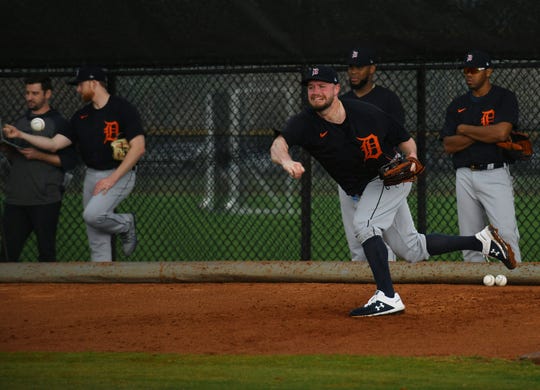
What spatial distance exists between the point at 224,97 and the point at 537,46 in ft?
20.9

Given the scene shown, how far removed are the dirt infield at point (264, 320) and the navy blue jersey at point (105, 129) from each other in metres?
1.16

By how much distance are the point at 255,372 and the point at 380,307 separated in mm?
1955

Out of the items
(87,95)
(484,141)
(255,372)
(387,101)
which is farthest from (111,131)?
(255,372)

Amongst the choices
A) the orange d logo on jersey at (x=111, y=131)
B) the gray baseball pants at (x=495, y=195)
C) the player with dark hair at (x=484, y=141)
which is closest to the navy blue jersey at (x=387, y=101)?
the player with dark hair at (x=484, y=141)

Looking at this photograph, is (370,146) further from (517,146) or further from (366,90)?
(517,146)

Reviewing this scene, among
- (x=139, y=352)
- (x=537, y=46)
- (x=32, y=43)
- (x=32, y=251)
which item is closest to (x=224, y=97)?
(x=32, y=251)

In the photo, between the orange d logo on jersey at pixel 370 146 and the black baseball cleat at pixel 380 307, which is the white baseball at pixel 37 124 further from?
the black baseball cleat at pixel 380 307

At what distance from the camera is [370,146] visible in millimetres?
7500

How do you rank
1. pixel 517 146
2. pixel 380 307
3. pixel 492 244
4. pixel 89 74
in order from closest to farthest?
pixel 380 307 → pixel 492 244 → pixel 517 146 → pixel 89 74

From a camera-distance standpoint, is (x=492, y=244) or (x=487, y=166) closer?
(x=492, y=244)

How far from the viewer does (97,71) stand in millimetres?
9516

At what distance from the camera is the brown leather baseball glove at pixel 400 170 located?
24.5 ft

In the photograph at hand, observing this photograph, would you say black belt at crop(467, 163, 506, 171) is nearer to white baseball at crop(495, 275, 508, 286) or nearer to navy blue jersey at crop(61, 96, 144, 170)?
white baseball at crop(495, 275, 508, 286)

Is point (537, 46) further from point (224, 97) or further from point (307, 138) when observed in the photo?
point (224, 97)
